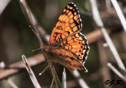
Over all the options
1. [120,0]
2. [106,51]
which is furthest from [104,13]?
[106,51]

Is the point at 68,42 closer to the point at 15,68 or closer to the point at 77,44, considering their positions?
the point at 77,44

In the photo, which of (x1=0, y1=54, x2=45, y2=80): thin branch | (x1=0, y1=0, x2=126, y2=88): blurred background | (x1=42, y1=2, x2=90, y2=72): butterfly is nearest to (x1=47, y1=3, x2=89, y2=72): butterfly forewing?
(x1=42, y1=2, x2=90, y2=72): butterfly

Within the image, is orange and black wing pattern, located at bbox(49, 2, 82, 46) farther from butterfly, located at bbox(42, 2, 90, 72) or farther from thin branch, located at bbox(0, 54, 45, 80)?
thin branch, located at bbox(0, 54, 45, 80)

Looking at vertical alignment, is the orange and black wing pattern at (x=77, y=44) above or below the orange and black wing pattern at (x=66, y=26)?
below

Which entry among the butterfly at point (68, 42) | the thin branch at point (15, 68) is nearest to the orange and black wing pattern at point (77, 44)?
the butterfly at point (68, 42)

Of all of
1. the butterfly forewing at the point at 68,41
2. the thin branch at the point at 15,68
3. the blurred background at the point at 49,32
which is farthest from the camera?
the blurred background at the point at 49,32

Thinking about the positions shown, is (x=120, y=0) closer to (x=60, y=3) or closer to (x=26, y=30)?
(x=60, y=3)

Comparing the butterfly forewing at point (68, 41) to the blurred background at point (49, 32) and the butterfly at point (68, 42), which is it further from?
the blurred background at point (49, 32)
